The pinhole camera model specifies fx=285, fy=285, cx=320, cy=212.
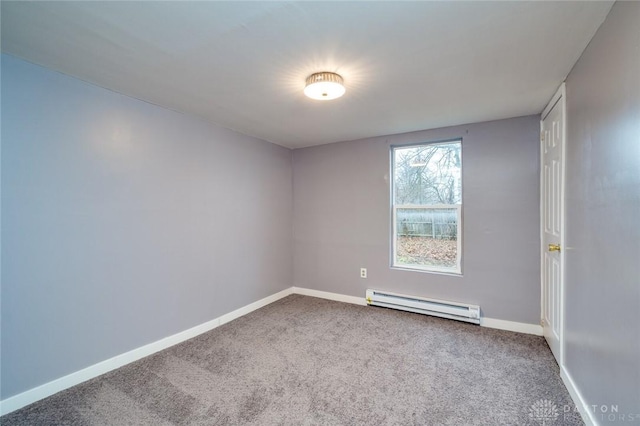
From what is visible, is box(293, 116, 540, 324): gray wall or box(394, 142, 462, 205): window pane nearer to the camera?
box(293, 116, 540, 324): gray wall

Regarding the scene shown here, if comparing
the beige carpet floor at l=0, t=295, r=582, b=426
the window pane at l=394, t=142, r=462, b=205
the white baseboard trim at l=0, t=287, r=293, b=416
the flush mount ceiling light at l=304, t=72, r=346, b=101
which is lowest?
the beige carpet floor at l=0, t=295, r=582, b=426

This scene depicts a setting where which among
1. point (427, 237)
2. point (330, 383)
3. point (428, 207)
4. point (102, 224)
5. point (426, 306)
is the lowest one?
point (330, 383)

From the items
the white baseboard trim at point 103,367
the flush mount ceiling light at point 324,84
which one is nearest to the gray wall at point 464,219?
the white baseboard trim at point 103,367

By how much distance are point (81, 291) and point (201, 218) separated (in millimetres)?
1135

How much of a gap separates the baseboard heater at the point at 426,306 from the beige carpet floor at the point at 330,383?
161 mm

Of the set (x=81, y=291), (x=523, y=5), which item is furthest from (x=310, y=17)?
(x=81, y=291)

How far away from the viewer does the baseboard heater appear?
10.1ft

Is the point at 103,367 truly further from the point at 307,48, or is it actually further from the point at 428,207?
the point at 428,207

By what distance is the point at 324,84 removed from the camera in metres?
1.97

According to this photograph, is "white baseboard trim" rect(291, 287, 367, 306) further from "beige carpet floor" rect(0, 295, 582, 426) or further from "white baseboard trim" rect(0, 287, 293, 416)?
"white baseboard trim" rect(0, 287, 293, 416)

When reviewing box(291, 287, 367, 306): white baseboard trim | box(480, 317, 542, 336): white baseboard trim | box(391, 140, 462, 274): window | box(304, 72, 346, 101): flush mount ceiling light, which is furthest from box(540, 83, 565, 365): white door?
box(291, 287, 367, 306): white baseboard trim

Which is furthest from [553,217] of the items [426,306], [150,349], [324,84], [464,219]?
[150,349]

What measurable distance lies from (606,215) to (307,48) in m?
1.82

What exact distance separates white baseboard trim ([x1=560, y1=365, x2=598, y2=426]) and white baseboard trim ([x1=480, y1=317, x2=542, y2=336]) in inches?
32.9
